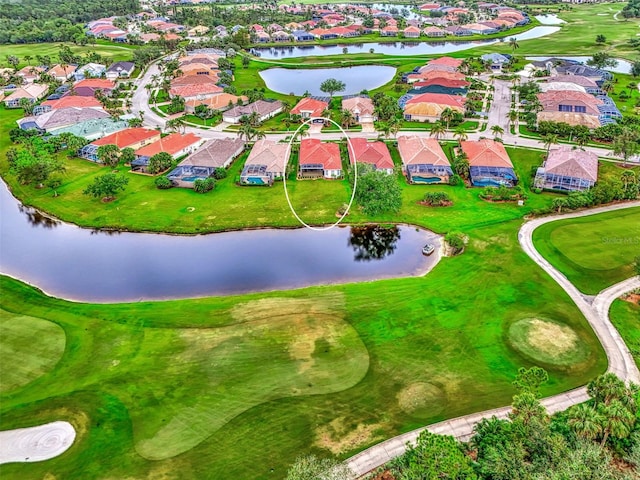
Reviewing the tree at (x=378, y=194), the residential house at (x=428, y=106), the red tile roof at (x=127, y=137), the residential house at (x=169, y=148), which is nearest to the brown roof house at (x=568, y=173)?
the tree at (x=378, y=194)

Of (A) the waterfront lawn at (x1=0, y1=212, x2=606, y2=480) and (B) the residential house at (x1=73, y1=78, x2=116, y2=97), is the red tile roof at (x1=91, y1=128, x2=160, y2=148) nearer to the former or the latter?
(B) the residential house at (x1=73, y1=78, x2=116, y2=97)

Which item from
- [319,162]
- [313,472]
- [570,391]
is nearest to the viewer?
[313,472]

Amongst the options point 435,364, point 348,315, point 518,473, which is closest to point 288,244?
point 348,315

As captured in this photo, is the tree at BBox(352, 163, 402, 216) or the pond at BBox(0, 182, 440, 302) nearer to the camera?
the pond at BBox(0, 182, 440, 302)

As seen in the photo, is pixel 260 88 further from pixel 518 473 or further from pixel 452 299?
pixel 518 473

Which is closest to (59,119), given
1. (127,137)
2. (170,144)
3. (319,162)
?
(127,137)

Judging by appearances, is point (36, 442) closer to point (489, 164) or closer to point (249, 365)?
point (249, 365)

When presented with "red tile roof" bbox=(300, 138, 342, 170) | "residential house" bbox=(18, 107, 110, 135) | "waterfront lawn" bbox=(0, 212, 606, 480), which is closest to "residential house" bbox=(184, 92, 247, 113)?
"residential house" bbox=(18, 107, 110, 135)
